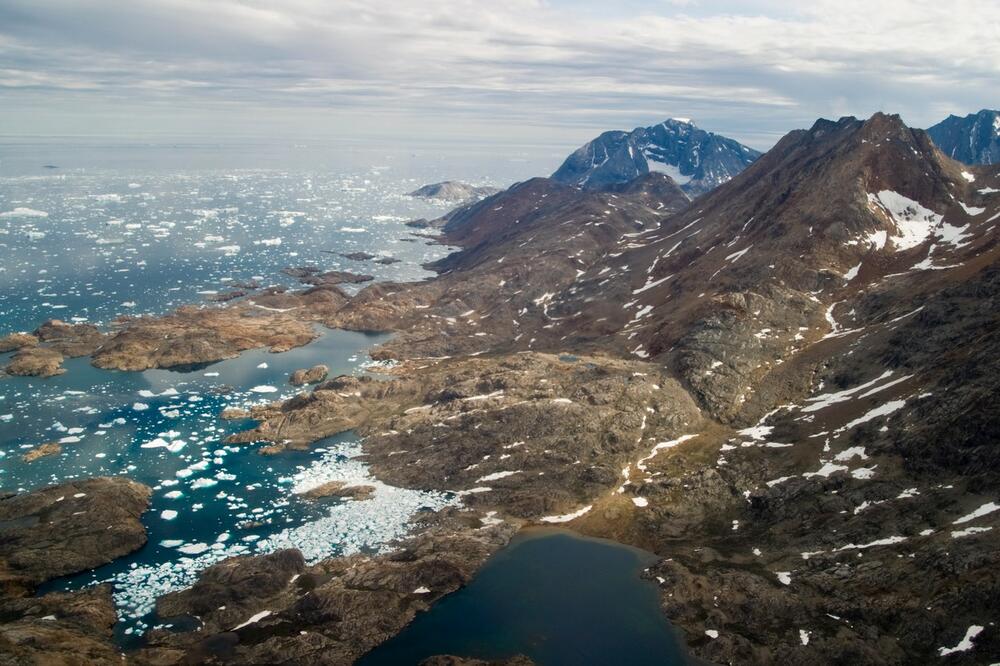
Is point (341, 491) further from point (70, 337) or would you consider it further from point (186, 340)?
point (70, 337)

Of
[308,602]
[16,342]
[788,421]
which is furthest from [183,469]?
[788,421]

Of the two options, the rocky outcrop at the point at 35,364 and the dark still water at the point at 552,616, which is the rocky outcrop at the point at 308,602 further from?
the rocky outcrop at the point at 35,364

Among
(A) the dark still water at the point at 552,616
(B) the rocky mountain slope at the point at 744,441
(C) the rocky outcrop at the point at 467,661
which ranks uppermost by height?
(B) the rocky mountain slope at the point at 744,441

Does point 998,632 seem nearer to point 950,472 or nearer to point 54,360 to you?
point 950,472

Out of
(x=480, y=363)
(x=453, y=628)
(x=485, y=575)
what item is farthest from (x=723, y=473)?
(x=480, y=363)

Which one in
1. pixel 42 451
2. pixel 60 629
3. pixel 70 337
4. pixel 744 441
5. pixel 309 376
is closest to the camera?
pixel 60 629

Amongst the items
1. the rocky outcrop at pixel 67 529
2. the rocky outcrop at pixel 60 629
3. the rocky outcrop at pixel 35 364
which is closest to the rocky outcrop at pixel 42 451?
the rocky outcrop at pixel 67 529
